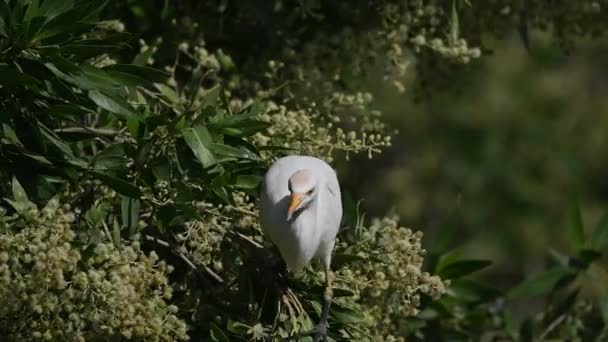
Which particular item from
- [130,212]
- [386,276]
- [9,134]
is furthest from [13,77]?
[386,276]

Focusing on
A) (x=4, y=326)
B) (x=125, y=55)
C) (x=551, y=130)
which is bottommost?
(x=551, y=130)

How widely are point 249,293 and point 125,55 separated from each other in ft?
3.87

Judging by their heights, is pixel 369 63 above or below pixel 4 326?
above

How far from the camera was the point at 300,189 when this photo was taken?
162 inches

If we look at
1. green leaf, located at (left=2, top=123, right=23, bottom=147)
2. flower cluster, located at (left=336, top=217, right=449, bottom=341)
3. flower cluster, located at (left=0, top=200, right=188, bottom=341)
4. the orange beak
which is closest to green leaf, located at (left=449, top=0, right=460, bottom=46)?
flower cluster, located at (left=336, top=217, right=449, bottom=341)

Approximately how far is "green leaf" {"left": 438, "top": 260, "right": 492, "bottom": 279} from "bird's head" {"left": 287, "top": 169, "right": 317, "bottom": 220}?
1073 millimetres

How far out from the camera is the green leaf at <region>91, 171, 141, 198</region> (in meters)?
4.05

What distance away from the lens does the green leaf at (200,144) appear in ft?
13.4

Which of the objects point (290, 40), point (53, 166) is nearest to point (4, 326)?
point (53, 166)

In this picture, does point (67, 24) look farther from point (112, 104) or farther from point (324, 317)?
point (324, 317)

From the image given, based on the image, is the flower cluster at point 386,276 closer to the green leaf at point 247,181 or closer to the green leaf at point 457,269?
the green leaf at point 247,181

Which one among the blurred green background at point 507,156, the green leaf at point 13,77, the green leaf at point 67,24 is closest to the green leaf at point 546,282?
the green leaf at point 67,24

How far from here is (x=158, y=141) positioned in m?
4.21

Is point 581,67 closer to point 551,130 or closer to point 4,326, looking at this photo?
point 551,130
